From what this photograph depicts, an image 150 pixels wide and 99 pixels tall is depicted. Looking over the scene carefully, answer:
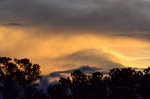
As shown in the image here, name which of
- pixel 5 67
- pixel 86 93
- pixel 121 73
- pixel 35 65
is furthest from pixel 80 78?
pixel 5 67

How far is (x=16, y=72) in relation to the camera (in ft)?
250

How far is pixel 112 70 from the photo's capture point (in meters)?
88.1

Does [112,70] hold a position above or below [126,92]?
above

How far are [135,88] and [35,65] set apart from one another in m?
29.9

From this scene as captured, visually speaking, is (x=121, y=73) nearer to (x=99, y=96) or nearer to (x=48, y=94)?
(x=99, y=96)

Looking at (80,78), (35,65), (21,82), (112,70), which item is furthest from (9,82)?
(112,70)

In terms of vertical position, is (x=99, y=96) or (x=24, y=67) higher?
(x=24, y=67)

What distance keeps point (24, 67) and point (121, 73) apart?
29.4 meters

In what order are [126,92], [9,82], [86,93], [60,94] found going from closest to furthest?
[9,82], [126,92], [86,93], [60,94]

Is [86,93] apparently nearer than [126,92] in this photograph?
No

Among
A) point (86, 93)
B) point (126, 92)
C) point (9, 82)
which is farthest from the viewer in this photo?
point (86, 93)

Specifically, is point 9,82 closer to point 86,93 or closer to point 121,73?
point 86,93

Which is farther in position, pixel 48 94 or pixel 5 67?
pixel 48 94

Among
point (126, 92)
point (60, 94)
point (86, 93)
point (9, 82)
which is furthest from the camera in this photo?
point (60, 94)
